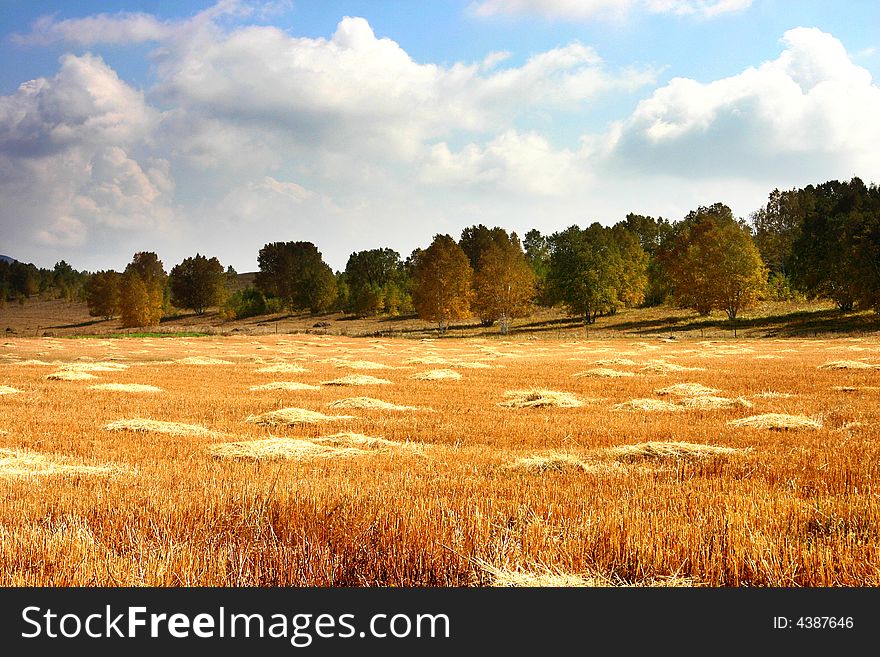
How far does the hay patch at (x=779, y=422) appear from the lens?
11.8m

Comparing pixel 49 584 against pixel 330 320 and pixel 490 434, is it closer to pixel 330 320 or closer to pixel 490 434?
pixel 490 434

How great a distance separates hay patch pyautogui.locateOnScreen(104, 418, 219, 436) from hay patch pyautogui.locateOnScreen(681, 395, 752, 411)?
10762 mm

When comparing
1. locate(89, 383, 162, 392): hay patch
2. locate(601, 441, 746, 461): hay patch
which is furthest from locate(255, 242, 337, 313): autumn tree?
locate(601, 441, 746, 461): hay patch

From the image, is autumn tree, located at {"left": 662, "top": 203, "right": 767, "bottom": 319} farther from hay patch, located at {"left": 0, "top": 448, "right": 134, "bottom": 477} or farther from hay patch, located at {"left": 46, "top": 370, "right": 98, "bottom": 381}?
hay patch, located at {"left": 0, "top": 448, "right": 134, "bottom": 477}

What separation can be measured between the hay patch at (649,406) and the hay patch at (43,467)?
11.0 m

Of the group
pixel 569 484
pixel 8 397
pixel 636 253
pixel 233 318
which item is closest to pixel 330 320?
pixel 233 318

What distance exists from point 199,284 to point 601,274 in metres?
91.4

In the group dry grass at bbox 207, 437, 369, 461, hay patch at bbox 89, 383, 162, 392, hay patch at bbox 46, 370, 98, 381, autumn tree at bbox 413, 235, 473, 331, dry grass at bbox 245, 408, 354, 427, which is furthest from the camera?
autumn tree at bbox 413, 235, 473, 331

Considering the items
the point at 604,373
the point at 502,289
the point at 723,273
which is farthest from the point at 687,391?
the point at 502,289

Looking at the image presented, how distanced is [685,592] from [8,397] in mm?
17897

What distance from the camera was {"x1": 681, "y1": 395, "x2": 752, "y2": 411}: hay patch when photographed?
15203 millimetres

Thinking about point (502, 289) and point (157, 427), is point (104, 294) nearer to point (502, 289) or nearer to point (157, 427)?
point (502, 289)

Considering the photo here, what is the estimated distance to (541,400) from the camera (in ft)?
53.2

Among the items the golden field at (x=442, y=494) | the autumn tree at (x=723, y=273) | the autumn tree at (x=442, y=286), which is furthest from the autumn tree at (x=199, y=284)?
the golden field at (x=442, y=494)
